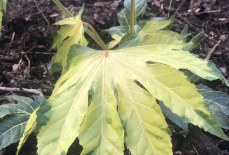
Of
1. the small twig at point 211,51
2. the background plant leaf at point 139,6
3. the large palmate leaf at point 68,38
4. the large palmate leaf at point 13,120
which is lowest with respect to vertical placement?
the large palmate leaf at point 13,120

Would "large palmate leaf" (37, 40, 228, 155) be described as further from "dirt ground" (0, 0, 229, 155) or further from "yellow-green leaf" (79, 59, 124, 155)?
"dirt ground" (0, 0, 229, 155)

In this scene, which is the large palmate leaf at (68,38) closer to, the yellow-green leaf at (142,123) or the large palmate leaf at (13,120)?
the large palmate leaf at (13,120)

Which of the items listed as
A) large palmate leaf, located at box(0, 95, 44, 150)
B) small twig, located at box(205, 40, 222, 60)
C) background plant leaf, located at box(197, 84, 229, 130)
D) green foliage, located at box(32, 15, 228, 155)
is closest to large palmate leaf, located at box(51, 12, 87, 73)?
large palmate leaf, located at box(0, 95, 44, 150)

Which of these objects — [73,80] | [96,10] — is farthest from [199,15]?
[73,80]

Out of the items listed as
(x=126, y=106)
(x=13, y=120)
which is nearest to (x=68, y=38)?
(x=13, y=120)

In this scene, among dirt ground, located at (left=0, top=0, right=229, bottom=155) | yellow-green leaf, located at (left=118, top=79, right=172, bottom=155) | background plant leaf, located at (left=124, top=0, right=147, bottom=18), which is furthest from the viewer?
dirt ground, located at (left=0, top=0, right=229, bottom=155)

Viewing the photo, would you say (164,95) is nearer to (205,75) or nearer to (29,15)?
(205,75)

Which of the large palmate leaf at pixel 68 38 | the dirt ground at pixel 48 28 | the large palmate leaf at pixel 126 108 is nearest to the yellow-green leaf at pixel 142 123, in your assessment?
the large palmate leaf at pixel 126 108

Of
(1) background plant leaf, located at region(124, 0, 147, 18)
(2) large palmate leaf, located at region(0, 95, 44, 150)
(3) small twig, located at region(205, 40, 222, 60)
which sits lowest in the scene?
(2) large palmate leaf, located at region(0, 95, 44, 150)
